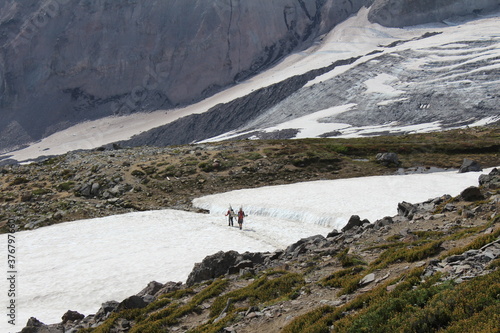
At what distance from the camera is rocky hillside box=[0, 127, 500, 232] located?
4638cm

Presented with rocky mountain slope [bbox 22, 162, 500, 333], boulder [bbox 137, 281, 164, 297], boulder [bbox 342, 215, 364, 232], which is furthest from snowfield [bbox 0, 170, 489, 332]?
boulder [bbox 342, 215, 364, 232]

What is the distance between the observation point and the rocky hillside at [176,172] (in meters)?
46.4

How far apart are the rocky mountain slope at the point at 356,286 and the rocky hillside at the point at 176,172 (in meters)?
25.9

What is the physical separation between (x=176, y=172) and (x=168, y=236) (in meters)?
20.7

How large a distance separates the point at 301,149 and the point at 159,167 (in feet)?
68.2

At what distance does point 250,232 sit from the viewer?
3488 cm

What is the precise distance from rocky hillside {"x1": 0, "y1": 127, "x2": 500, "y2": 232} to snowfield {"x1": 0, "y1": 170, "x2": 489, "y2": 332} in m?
4.08

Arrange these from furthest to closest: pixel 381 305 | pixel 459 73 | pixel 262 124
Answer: pixel 262 124 < pixel 459 73 < pixel 381 305

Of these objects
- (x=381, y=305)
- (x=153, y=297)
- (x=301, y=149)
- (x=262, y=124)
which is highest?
(x=381, y=305)

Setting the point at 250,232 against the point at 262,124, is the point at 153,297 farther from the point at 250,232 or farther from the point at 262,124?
the point at 262,124

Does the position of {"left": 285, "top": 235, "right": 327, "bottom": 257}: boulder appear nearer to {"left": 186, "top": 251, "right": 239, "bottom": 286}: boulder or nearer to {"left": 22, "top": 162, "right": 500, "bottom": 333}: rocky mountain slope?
{"left": 22, "top": 162, "right": 500, "bottom": 333}: rocky mountain slope

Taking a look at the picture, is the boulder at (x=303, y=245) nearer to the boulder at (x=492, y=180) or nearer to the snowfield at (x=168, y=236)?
the snowfield at (x=168, y=236)

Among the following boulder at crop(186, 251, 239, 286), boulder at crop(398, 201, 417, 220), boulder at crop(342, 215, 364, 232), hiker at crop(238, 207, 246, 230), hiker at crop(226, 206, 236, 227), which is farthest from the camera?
hiker at crop(226, 206, 236, 227)

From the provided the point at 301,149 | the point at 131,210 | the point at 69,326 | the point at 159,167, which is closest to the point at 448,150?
the point at 301,149
